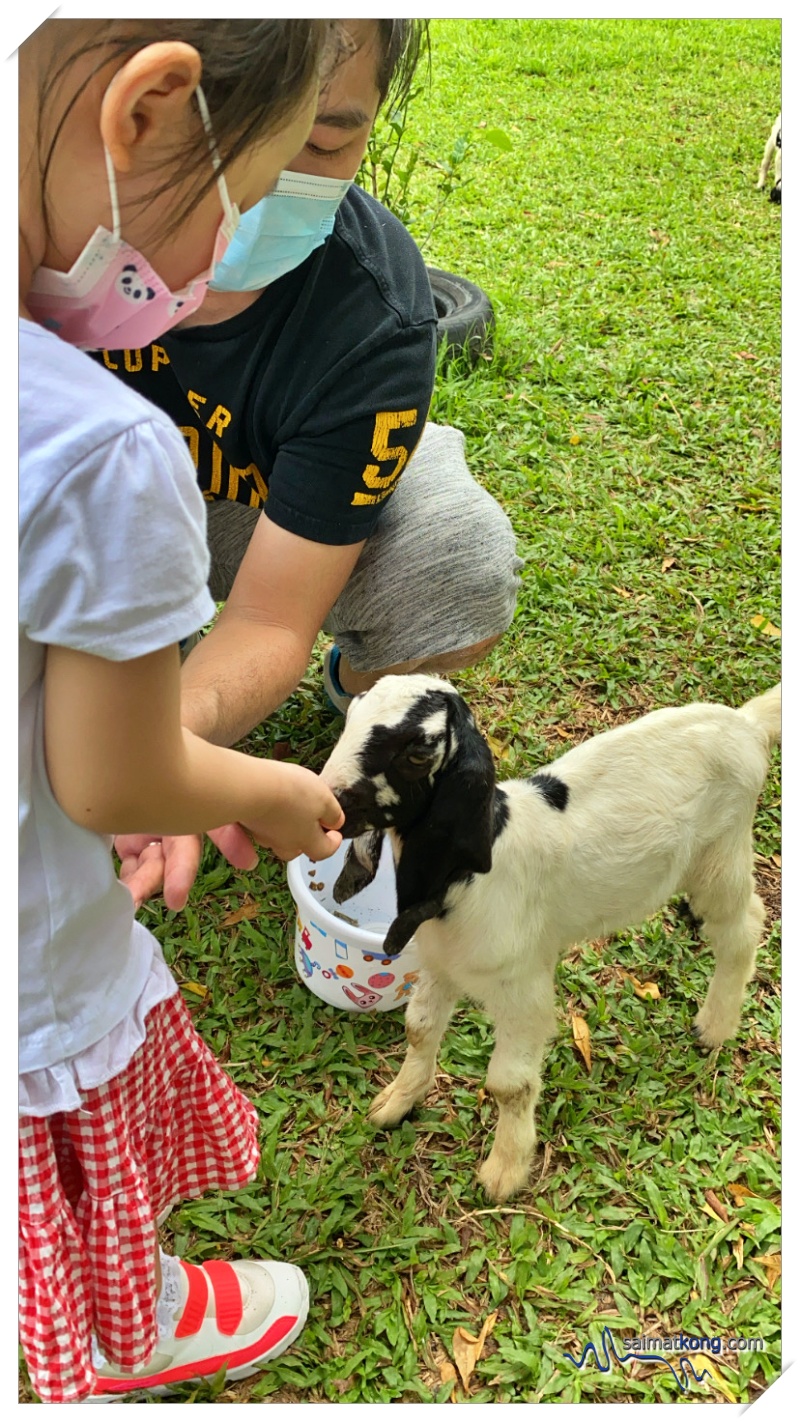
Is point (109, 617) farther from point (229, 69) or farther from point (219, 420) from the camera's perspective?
point (219, 420)

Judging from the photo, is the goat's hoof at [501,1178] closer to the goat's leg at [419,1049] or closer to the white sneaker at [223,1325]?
the goat's leg at [419,1049]

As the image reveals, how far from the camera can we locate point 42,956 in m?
1.30

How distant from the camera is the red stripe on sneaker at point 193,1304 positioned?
186 cm

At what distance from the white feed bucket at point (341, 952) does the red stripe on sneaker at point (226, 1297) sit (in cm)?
67

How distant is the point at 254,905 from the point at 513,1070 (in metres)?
0.89

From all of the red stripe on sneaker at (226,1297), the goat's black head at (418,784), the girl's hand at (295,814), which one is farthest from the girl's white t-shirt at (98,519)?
the red stripe on sneaker at (226,1297)

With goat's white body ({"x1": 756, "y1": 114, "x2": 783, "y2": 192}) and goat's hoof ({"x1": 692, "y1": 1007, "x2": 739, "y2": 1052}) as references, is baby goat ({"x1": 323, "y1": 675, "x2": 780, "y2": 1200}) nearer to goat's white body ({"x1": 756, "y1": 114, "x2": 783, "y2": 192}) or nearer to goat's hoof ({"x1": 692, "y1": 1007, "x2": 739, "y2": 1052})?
goat's hoof ({"x1": 692, "y1": 1007, "x2": 739, "y2": 1052})

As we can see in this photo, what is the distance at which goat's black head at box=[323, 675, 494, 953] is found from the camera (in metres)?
1.90

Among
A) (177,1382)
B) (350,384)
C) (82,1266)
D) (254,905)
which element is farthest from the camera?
(254,905)

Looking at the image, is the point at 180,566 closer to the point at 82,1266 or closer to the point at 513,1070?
the point at 82,1266

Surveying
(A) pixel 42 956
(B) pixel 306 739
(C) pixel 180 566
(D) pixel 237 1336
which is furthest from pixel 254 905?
(C) pixel 180 566

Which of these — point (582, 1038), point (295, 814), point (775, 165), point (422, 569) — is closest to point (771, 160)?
point (775, 165)

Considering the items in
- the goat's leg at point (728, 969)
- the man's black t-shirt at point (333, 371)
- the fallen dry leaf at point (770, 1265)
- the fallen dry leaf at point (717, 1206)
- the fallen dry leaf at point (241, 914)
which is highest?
the man's black t-shirt at point (333, 371)

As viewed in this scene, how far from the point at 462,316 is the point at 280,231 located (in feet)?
10.2
